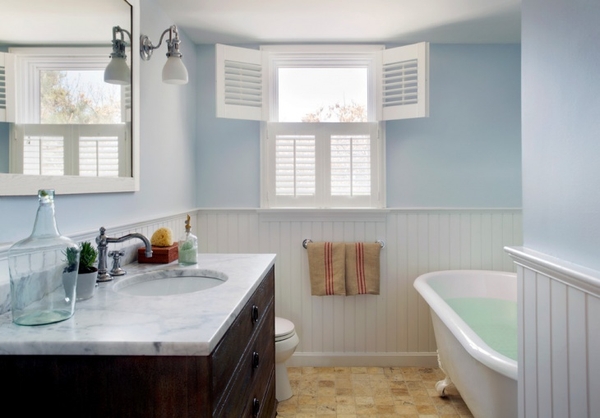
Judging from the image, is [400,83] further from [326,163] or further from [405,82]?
[326,163]

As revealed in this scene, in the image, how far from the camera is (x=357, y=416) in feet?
7.39

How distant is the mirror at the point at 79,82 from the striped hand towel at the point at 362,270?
1.52 m

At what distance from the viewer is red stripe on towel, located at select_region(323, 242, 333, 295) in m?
2.78

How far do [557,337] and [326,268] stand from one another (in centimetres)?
169

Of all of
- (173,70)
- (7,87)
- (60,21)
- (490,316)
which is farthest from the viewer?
(490,316)

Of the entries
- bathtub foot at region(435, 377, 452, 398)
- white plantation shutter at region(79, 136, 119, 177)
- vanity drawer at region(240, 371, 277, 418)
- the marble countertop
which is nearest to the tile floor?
bathtub foot at region(435, 377, 452, 398)

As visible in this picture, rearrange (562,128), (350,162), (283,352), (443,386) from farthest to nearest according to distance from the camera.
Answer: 1. (350,162)
2. (443,386)
3. (283,352)
4. (562,128)

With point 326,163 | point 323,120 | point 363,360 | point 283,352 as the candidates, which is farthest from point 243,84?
point 363,360

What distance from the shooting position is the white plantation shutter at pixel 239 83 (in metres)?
2.71

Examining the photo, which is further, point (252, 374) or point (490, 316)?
point (490, 316)

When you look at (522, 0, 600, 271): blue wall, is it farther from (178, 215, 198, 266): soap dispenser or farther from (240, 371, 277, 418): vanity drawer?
(178, 215, 198, 266): soap dispenser

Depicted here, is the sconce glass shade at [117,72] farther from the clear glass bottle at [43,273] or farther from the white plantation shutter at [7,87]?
the clear glass bottle at [43,273]

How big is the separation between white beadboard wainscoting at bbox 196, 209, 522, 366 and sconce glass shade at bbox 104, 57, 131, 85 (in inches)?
52.5

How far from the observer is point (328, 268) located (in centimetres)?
279
